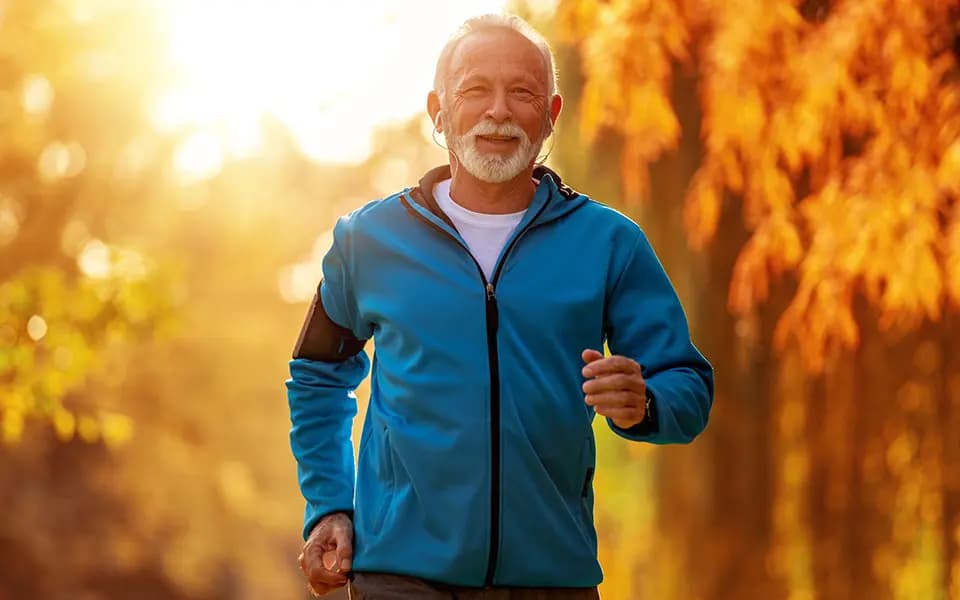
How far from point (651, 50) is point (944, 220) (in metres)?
1.29

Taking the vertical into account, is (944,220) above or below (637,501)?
above

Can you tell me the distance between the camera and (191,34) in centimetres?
1595

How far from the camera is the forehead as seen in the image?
11.2 feet

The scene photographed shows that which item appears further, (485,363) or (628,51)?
(628,51)

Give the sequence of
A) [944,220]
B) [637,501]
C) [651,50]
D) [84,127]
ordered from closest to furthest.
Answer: [944,220] → [651,50] → [637,501] → [84,127]

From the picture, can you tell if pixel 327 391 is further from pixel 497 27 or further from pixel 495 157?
pixel 497 27

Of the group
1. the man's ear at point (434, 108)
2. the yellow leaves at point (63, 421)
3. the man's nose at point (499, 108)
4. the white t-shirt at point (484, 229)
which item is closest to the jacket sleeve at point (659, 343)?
the white t-shirt at point (484, 229)

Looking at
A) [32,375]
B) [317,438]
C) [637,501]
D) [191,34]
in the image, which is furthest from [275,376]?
[317,438]

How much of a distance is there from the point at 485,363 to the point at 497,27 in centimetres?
73

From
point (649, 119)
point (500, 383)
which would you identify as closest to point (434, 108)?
point (500, 383)

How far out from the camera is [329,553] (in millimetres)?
3387

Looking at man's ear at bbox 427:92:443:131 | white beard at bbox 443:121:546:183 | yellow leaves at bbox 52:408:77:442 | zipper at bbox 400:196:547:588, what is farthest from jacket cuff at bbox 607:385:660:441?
yellow leaves at bbox 52:408:77:442

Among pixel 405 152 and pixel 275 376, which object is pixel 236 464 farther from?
pixel 405 152

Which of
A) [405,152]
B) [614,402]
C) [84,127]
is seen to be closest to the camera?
[614,402]
